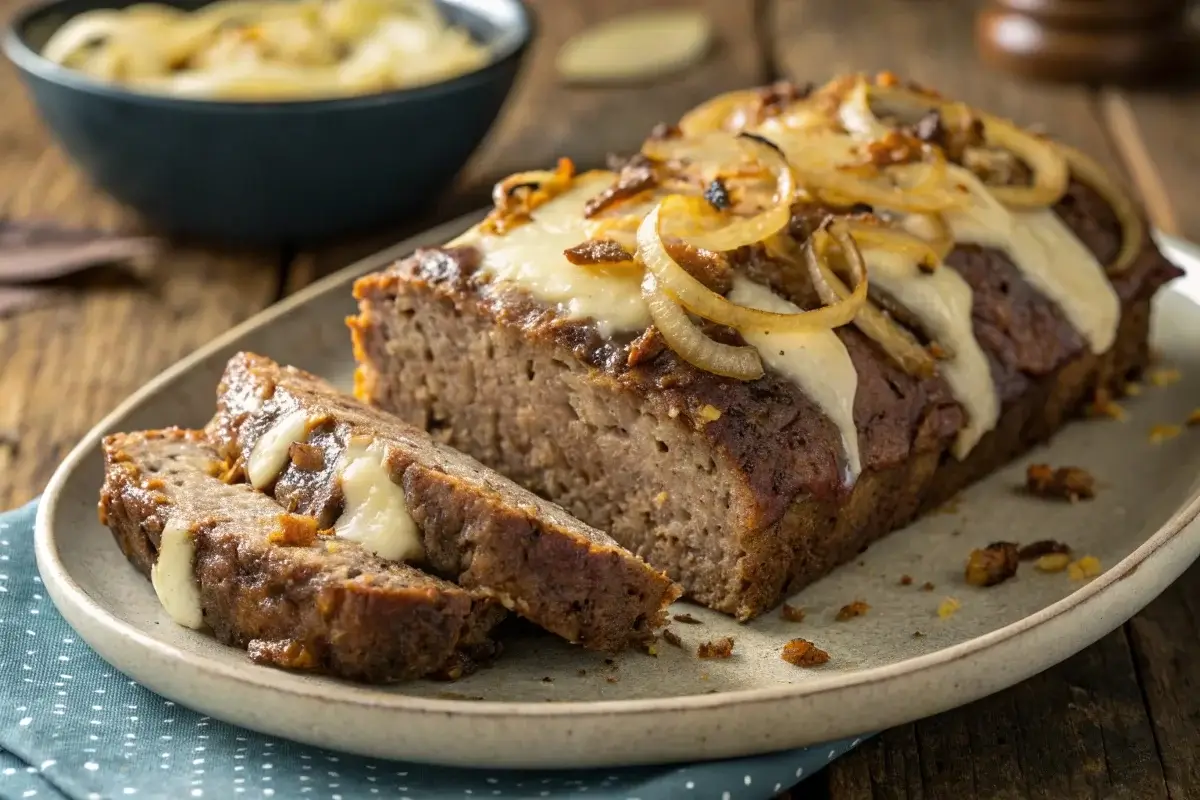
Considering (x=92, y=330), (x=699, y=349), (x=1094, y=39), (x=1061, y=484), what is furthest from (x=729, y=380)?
(x=1094, y=39)

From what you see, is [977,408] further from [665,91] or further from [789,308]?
[665,91]

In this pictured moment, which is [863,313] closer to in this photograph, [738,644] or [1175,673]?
[738,644]

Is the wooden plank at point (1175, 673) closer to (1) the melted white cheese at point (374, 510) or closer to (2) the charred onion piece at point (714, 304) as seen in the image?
(2) the charred onion piece at point (714, 304)

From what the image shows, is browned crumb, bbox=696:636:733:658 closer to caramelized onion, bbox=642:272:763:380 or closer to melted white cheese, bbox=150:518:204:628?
caramelized onion, bbox=642:272:763:380

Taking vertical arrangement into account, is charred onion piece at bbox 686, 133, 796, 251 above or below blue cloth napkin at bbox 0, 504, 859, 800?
above

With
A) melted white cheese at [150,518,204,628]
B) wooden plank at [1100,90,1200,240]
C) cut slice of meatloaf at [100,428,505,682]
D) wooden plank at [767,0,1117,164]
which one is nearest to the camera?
cut slice of meatloaf at [100,428,505,682]

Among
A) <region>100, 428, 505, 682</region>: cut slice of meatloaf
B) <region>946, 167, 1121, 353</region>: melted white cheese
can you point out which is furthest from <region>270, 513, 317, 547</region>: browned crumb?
<region>946, 167, 1121, 353</region>: melted white cheese

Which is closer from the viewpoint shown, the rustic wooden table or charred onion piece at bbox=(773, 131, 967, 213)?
the rustic wooden table
